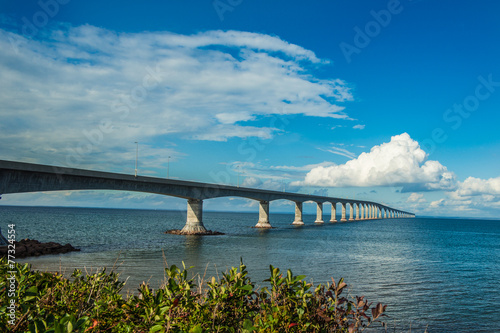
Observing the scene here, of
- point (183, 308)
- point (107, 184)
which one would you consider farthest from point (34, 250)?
point (183, 308)

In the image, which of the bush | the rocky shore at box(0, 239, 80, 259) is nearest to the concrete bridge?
the rocky shore at box(0, 239, 80, 259)

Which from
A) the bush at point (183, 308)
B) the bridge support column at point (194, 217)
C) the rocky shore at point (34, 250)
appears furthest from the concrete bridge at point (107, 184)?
the bush at point (183, 308)

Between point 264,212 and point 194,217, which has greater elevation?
point 264,212

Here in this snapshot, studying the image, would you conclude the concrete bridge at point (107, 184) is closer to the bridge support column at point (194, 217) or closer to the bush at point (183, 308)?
the bridge support column at point (194, 217)

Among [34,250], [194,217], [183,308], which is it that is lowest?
[34,250]

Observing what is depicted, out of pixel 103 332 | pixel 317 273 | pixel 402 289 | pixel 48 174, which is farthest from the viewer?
pixel 48 174

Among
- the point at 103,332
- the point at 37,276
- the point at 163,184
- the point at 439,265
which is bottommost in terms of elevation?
the point at 439,265

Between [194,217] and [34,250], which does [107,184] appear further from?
[194,217]

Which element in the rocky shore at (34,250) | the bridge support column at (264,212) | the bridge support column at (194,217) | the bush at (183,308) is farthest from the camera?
the bridge support column at (264,212)

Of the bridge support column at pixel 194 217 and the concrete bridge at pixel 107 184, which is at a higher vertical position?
the concrete bridge at pixel 107 184

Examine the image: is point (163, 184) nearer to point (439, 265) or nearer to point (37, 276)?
point (439, 265)

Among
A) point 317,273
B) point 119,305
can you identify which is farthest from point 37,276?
point 317,273

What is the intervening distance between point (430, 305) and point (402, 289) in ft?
13.3

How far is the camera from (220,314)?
5.17 m
